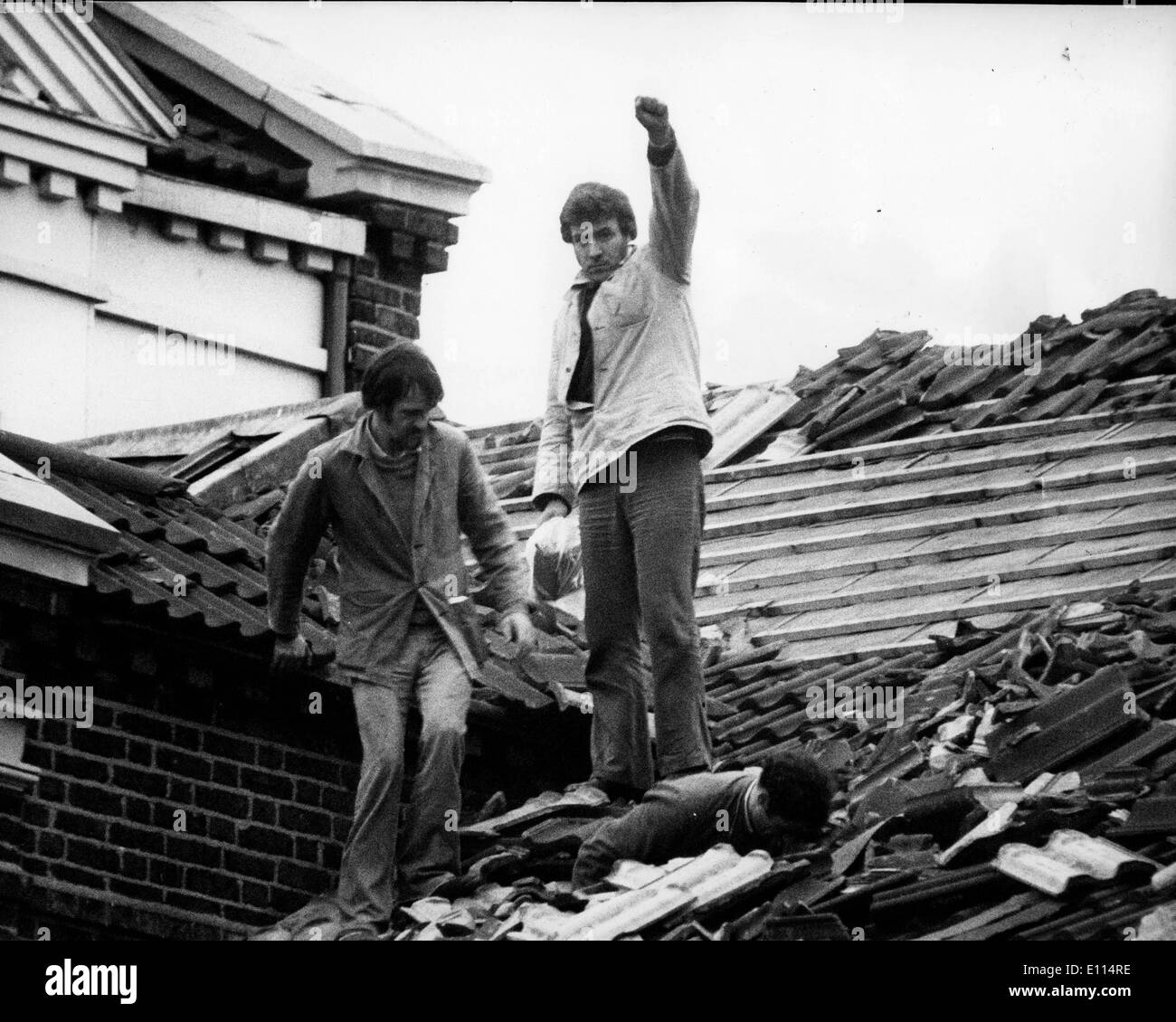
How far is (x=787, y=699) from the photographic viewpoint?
535 inches

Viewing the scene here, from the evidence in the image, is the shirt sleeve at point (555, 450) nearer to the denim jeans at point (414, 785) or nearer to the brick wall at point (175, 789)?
the denim jeans at point (414, 785)

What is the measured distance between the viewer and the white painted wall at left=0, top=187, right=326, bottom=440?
17.4m

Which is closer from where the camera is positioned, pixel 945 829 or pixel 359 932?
pixel 945 829

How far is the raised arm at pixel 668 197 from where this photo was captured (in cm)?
1150

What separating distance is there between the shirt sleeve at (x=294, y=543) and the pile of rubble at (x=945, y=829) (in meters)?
1.10

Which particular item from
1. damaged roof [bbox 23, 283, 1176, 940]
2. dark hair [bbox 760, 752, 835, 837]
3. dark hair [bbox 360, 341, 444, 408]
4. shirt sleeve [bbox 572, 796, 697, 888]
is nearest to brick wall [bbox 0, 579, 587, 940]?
damaged roof [bbox 23, 283, 1176, 940]

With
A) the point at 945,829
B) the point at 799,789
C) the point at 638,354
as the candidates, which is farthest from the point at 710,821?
the point at 638,354

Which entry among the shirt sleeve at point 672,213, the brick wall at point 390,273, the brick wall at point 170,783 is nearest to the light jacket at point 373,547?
the brick wall at point 170,783

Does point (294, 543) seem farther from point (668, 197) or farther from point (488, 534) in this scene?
point (668, 197)

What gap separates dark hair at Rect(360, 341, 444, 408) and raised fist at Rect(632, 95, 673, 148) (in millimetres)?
1196

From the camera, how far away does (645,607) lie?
39.5 ft

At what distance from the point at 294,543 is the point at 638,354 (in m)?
1.52
